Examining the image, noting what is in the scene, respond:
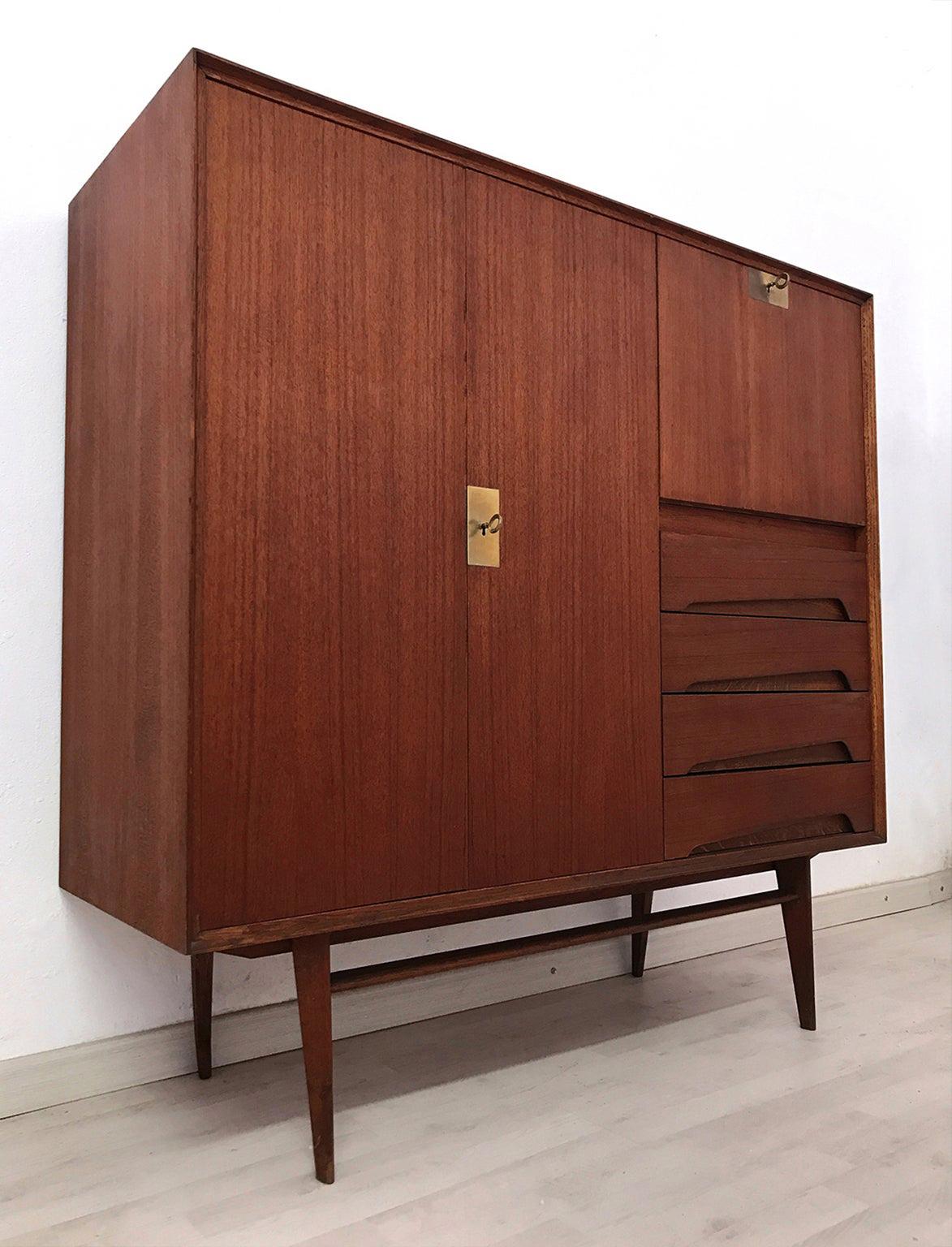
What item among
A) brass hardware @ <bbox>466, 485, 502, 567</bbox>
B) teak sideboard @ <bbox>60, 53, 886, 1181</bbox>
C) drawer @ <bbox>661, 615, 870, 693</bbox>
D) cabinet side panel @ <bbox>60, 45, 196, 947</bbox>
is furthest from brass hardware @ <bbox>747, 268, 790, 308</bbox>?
cabinet side panel @ <bbox>60, 45, 196, 947</bbox>

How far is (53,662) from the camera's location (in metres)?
1.59

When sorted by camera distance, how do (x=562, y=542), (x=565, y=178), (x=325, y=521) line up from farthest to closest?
(x=565, y=178)
(x=562, y=542)
(x=325, y=521)

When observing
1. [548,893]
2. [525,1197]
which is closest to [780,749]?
[548,893]

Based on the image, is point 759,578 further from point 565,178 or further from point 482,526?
point 565,178

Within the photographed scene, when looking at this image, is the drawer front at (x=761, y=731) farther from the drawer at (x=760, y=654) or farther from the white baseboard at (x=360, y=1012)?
the white baseboard at (x=360, y=1012)

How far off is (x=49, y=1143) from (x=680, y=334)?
4.93ft

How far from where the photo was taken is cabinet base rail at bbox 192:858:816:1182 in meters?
1.34

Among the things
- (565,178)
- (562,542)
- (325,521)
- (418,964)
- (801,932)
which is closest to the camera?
(325,521)

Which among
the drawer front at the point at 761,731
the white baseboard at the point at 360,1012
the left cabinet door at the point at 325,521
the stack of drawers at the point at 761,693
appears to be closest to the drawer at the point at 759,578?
the stack of drawers at the point at 761,693

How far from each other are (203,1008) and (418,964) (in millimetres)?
399

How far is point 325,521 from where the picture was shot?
52.1 inches

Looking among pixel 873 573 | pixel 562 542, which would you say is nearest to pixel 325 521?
pixel 562 542

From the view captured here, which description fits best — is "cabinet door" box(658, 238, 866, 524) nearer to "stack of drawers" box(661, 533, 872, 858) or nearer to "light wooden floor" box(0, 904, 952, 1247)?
"stack of drawers" box(661, 533, 872, 858)

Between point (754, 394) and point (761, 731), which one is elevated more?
point (754, 394)
